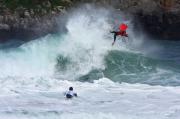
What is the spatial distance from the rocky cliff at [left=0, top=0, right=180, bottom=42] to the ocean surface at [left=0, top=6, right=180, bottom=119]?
92cm

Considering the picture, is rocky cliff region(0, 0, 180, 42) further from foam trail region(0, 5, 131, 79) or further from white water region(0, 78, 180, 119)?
white water region(0, 78, 180, 119)

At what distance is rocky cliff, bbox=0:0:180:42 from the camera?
34.0m

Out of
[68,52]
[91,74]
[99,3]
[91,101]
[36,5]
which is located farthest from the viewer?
[36,5]

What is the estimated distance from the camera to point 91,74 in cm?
2470

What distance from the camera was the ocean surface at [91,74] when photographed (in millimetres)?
18344

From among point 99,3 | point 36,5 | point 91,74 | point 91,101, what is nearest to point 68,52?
point 91,74

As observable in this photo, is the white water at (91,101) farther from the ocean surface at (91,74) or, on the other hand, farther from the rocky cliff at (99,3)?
the rocky cliff at (99,3)

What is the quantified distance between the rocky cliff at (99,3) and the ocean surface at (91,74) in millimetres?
922

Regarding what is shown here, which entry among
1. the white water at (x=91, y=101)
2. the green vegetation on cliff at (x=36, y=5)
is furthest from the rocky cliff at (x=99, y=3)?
the white water at (x=91, y=101)

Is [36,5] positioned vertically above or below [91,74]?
above

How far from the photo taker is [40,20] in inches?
1355

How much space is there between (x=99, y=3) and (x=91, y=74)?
1117cm

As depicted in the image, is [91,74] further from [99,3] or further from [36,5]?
[36,5]

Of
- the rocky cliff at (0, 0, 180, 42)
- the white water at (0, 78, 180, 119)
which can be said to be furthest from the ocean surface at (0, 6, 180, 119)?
the rocky cliff at (0, 0, 180, 42)
